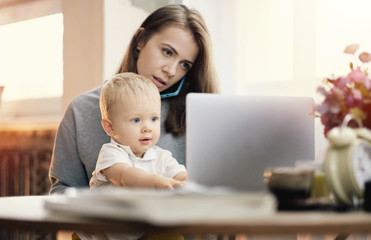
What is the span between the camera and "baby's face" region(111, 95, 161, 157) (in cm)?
129

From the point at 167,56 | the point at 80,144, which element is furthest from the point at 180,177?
the point at 167,56

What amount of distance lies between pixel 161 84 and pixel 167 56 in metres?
0.12

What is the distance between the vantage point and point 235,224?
58 centimetres

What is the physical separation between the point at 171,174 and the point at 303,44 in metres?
1.16

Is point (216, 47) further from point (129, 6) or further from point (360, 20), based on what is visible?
point (360, 20)

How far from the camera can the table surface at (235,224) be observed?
58cm

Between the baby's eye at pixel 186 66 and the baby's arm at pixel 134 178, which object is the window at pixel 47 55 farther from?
the baby's arm at pixel 134 178

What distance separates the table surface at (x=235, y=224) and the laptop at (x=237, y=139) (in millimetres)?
324

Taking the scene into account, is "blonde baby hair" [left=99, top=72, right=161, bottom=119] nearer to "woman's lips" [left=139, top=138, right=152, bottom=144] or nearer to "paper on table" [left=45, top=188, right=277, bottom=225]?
"woman's lips" [left=139, top=138, right=152, bottom=144]

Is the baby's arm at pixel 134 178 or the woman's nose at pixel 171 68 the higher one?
the woman's nose at pixel 171 68

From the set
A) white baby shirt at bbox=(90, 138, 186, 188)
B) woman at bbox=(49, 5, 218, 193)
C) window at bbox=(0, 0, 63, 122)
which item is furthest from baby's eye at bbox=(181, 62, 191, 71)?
window at bbox=(0, 0, 63, 122)

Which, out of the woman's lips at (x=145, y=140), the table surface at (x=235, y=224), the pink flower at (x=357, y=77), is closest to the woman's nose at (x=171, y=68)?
the woman's lips at (x=145, y=140)

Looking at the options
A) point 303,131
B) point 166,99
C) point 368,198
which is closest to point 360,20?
point 166,99

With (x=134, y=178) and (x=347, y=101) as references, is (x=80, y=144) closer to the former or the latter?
(x=134, y=178)
